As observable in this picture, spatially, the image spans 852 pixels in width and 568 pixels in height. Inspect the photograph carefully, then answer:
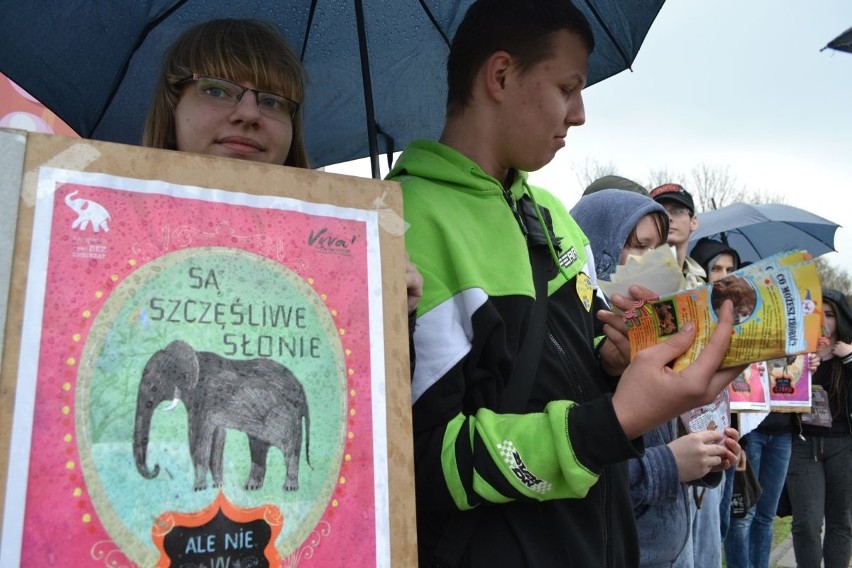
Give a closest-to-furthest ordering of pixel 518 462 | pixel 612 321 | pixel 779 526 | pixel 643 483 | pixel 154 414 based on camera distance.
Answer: pixel 154 414 → pixel 518 462 → pixel 612 321 → pixel 643 483 → pixel 779 526

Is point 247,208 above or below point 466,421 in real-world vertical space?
above

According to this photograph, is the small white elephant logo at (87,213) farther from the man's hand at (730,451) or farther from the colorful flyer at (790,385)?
the colorful flyer at (790,385)

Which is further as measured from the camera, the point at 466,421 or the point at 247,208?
the point at 466,421

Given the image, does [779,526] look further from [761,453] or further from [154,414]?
[154,414]

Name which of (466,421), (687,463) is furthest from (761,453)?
(466,421)

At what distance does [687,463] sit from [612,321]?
2.68ft

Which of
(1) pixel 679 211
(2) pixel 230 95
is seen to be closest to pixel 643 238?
(1) pixel 679 211

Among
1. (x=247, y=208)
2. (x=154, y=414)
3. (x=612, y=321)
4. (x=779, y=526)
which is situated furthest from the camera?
(x=779, y=526)

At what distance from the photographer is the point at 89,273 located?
91 centimetres

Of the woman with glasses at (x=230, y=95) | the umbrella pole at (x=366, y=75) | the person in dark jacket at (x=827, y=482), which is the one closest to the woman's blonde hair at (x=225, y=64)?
the woman with glasses at (x=230, y=95)

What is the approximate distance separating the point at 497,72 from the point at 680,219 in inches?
110

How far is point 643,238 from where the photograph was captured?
9.29 ft

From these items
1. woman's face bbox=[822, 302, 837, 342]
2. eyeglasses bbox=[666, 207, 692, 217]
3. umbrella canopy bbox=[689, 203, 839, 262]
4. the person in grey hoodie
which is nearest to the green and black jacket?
the person in grey hoodie

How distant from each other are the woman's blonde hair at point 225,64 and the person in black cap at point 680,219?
8.78ft
